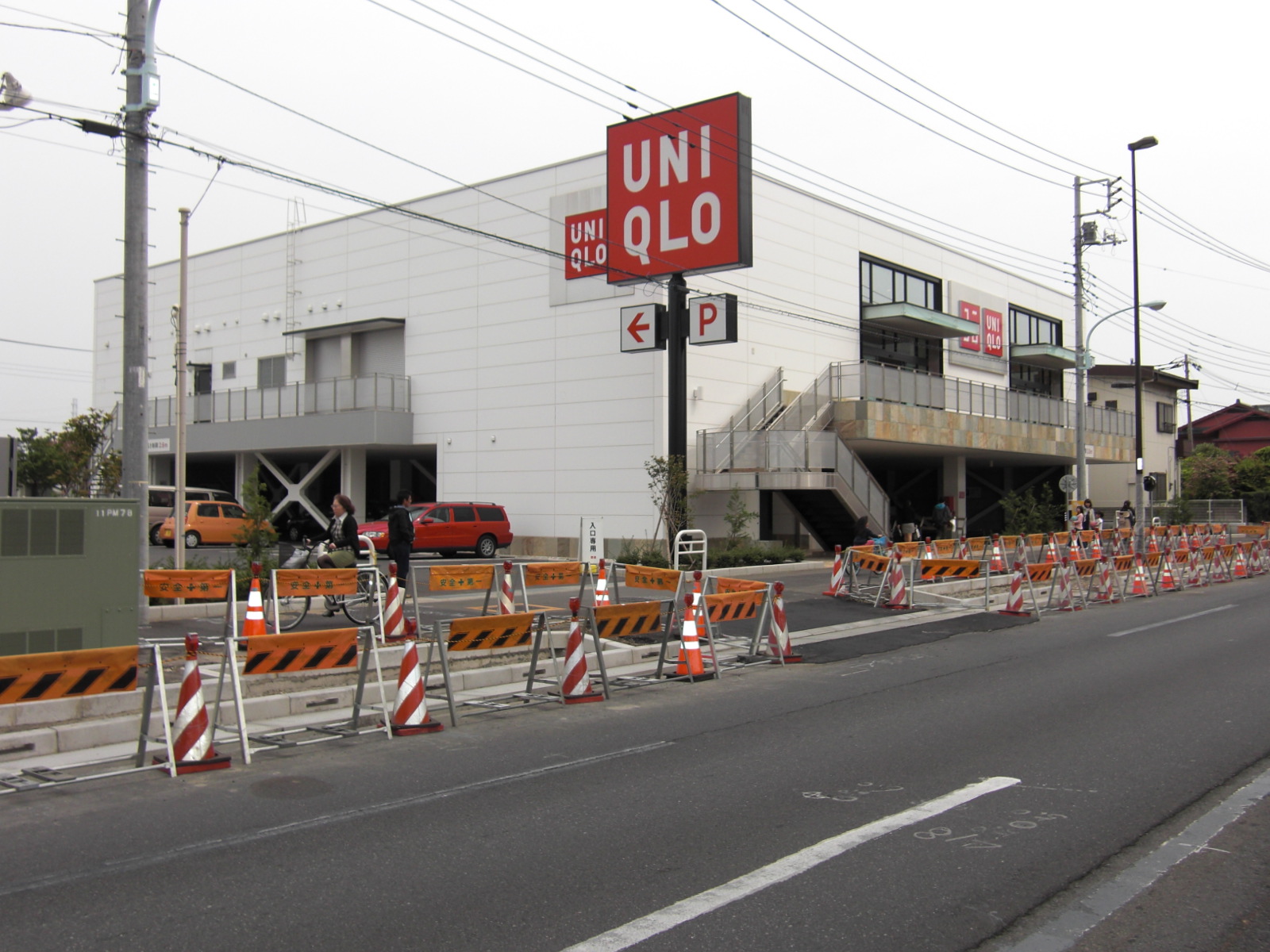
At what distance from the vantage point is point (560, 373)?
105ft

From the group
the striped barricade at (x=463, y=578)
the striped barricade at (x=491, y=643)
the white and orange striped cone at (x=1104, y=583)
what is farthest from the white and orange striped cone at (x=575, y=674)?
the white and orange striped cone at (x=1104, y=583)

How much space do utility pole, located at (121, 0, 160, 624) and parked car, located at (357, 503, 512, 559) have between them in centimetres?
1417

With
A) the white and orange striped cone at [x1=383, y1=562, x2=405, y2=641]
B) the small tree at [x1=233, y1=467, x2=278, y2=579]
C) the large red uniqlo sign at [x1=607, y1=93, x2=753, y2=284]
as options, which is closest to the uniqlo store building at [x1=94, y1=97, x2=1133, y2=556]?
the large red uniqlo sign at [x1=607, y1=93, x2=753, y2=284]

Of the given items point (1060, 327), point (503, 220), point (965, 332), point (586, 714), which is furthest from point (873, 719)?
point (1060, 327)

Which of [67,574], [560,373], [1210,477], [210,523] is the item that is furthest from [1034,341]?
[67,574]

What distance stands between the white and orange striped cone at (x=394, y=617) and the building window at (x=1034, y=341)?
40.5 meters

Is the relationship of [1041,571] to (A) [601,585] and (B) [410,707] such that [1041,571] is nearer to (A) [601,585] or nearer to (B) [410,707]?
(A) [601,585]

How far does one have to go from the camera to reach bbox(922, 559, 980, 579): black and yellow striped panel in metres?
18.3

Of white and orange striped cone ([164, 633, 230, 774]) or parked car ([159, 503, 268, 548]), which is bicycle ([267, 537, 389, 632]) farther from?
parked car ([159, 503, 268, 548])

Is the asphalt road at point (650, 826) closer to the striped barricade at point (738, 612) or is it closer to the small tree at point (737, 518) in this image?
the striped barricade at point (738, 612)

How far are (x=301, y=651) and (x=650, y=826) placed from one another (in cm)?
376

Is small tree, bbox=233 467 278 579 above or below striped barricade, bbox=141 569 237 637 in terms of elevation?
above

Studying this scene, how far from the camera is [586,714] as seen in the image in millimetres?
9391

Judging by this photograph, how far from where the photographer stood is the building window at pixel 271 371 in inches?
1592
